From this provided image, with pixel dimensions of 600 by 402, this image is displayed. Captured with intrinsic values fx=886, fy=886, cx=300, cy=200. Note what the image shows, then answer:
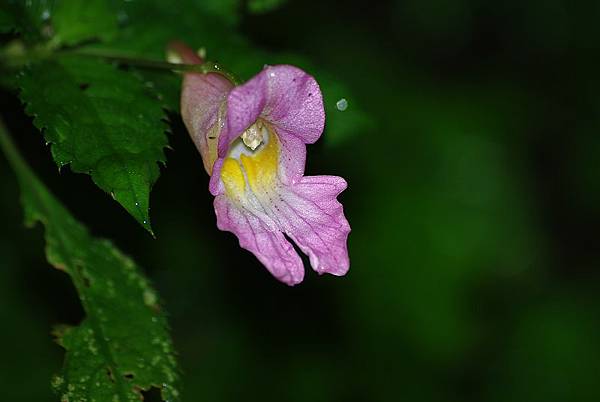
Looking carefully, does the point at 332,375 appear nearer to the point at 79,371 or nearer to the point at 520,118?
the point at 520,118

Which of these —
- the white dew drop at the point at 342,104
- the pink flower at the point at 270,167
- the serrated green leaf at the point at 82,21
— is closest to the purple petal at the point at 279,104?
the pink flower at the point at 270,167

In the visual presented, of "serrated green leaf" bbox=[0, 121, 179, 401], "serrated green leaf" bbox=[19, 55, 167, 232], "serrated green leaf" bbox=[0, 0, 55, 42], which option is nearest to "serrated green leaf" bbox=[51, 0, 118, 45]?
"serrated green leaf" bbox=[0, 0, 55, 42]

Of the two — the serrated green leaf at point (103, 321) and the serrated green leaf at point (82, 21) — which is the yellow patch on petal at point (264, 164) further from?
the serrated green leaf at point (82, 21)

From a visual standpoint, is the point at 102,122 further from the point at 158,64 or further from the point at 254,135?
the point at 254,135

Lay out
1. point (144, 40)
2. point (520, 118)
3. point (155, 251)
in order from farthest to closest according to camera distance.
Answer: point (520, 118), point (155, 251), point (144, 40)

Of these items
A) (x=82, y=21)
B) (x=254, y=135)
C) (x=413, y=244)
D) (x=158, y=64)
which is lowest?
(x=413, y=244)

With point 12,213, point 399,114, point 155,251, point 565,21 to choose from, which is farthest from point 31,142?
point 565,21

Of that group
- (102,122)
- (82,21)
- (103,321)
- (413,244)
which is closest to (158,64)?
(102,122)
